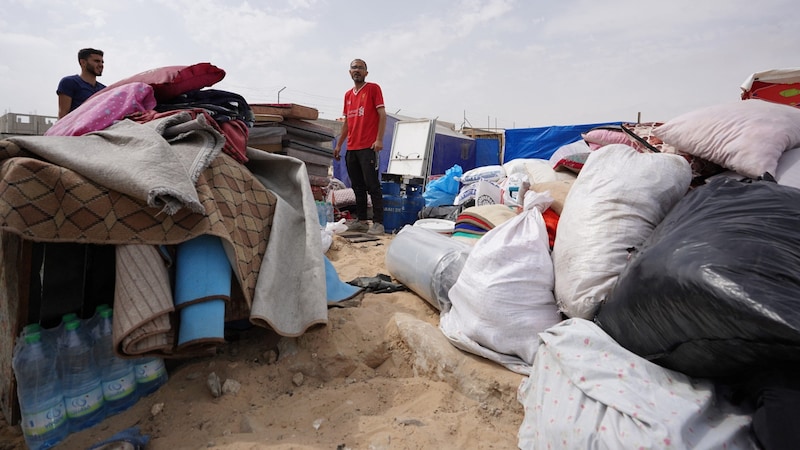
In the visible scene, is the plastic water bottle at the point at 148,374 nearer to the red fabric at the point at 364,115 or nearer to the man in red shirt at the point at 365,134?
the man in red shirt at the point at 365,134

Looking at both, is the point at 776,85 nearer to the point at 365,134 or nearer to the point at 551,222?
the point at 551,222

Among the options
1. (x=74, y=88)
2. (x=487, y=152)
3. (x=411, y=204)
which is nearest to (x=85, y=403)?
(x=74, y=88)

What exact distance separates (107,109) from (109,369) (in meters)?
1.12

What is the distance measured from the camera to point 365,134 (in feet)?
15.1

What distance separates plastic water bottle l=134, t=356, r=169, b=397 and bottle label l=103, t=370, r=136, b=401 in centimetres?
4

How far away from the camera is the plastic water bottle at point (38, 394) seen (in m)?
1.28

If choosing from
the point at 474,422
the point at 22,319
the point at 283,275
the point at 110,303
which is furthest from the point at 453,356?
the point at 22,319

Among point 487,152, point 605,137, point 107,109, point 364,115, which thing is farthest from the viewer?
point 487,152

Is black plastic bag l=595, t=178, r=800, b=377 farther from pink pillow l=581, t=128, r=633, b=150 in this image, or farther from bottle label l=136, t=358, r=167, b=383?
bottle label l=136, t=358, r=167, b=383

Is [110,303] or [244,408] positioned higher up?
[110,303]

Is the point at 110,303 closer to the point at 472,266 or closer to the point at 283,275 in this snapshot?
the point at 283,275

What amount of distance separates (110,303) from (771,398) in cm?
194

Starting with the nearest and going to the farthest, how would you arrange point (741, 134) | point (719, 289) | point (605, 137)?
point (719, 289) → point (741, 134) → point (605, 137)

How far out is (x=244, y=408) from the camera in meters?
1.43
